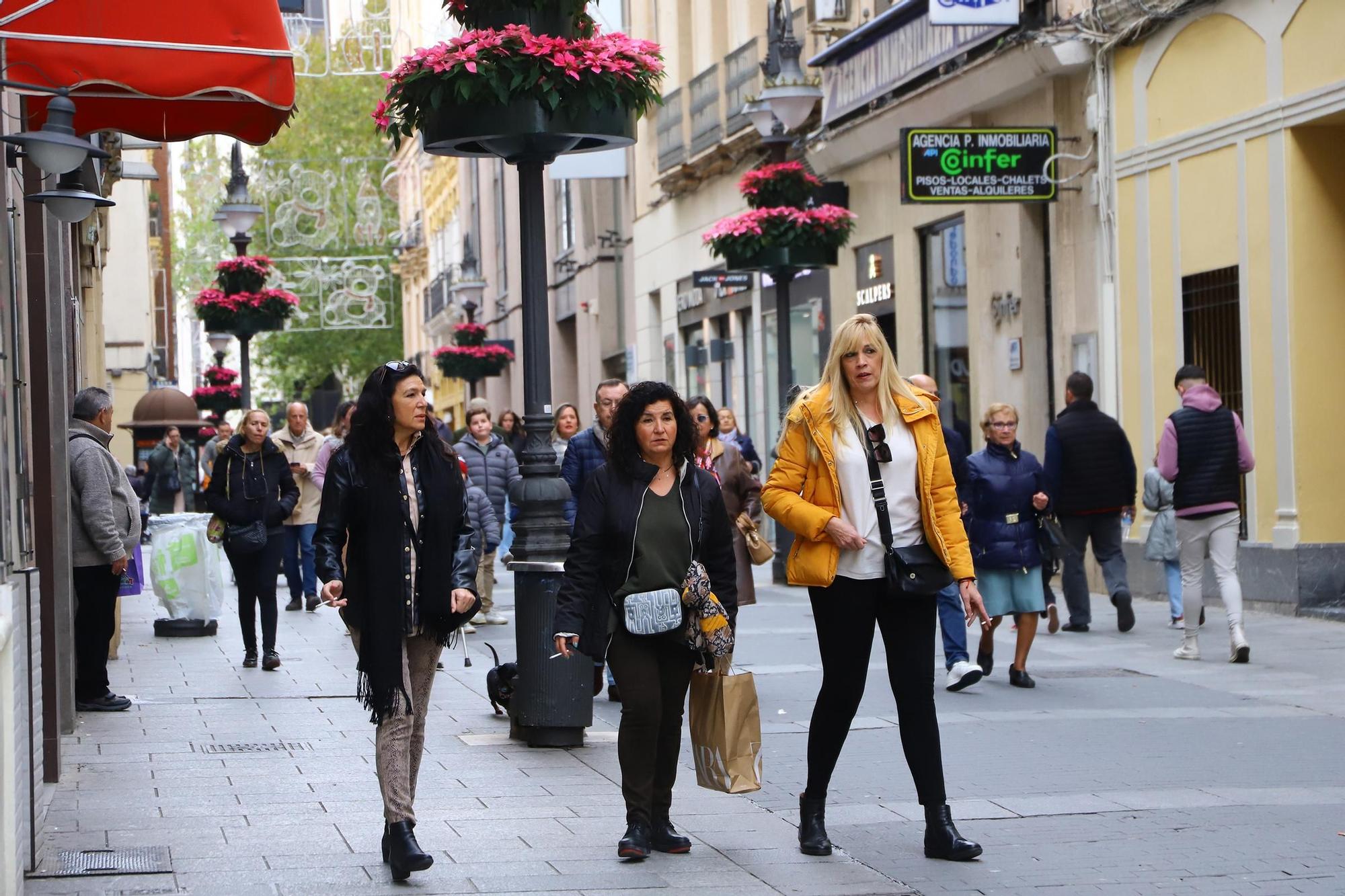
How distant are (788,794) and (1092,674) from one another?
4364 millimetres

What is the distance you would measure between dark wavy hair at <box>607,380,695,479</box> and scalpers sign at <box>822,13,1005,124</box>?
1240 cm

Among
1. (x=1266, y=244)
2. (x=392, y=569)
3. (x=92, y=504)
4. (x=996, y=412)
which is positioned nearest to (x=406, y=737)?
(x=392, y=569)

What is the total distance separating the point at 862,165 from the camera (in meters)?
23.7

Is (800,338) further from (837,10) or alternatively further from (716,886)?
(716,886)

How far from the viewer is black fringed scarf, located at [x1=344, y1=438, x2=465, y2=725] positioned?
6699 millimetres

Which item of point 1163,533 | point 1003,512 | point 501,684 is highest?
point 1003,512

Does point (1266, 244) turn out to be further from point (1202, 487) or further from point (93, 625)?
point (93, 625)

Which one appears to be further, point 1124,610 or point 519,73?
point 1124,610

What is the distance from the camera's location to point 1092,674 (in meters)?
12.2

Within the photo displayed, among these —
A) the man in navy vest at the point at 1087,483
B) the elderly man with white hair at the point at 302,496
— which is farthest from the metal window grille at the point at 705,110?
the man in navy vest at the point at 1087,483

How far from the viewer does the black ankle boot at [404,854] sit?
658 centimetres

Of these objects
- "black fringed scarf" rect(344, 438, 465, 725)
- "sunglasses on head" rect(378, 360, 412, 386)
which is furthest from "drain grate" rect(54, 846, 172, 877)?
"sunglasses on head" rect(378, 360, 412, 386)

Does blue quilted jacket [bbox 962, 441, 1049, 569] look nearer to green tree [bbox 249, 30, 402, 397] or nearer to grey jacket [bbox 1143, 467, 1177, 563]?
grey jacket [bbox 1143, 467, 1177, 563]

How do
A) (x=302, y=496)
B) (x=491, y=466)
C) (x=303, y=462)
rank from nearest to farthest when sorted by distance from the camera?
(x=491, y=466) < (x=303, y=462) < (x=302, y=496)
